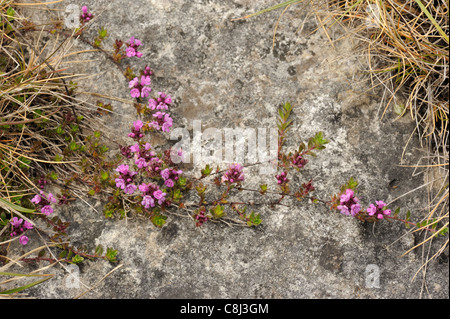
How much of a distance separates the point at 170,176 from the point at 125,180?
1.13 feet

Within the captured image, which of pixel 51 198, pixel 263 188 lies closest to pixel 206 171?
pixel 263 188

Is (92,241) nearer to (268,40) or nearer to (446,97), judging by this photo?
(268,40)

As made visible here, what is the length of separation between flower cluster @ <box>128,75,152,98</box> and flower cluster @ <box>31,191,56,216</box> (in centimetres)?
105

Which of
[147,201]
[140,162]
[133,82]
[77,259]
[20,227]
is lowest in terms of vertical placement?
[77,259]

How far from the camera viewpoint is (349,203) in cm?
347

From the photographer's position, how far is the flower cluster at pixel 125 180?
3.53 metres

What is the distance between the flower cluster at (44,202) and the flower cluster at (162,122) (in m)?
0.95

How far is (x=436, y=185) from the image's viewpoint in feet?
Result: 12.3

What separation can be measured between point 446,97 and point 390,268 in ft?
4.85

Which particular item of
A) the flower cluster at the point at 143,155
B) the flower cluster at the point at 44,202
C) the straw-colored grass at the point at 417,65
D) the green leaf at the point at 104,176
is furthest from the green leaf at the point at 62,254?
the straw-colored grass at the point at 417,65

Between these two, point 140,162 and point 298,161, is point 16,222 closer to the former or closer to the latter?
point 140,162

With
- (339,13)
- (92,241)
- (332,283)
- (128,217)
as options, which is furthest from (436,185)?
(92,241)

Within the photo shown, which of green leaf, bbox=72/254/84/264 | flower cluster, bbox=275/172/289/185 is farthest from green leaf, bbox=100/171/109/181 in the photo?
flower cluster, bbox=275/172/289/185

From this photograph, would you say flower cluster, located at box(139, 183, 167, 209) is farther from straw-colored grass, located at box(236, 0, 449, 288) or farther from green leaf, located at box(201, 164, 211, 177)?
straw-colored grass, located at box(236, 0, 449, 288)
